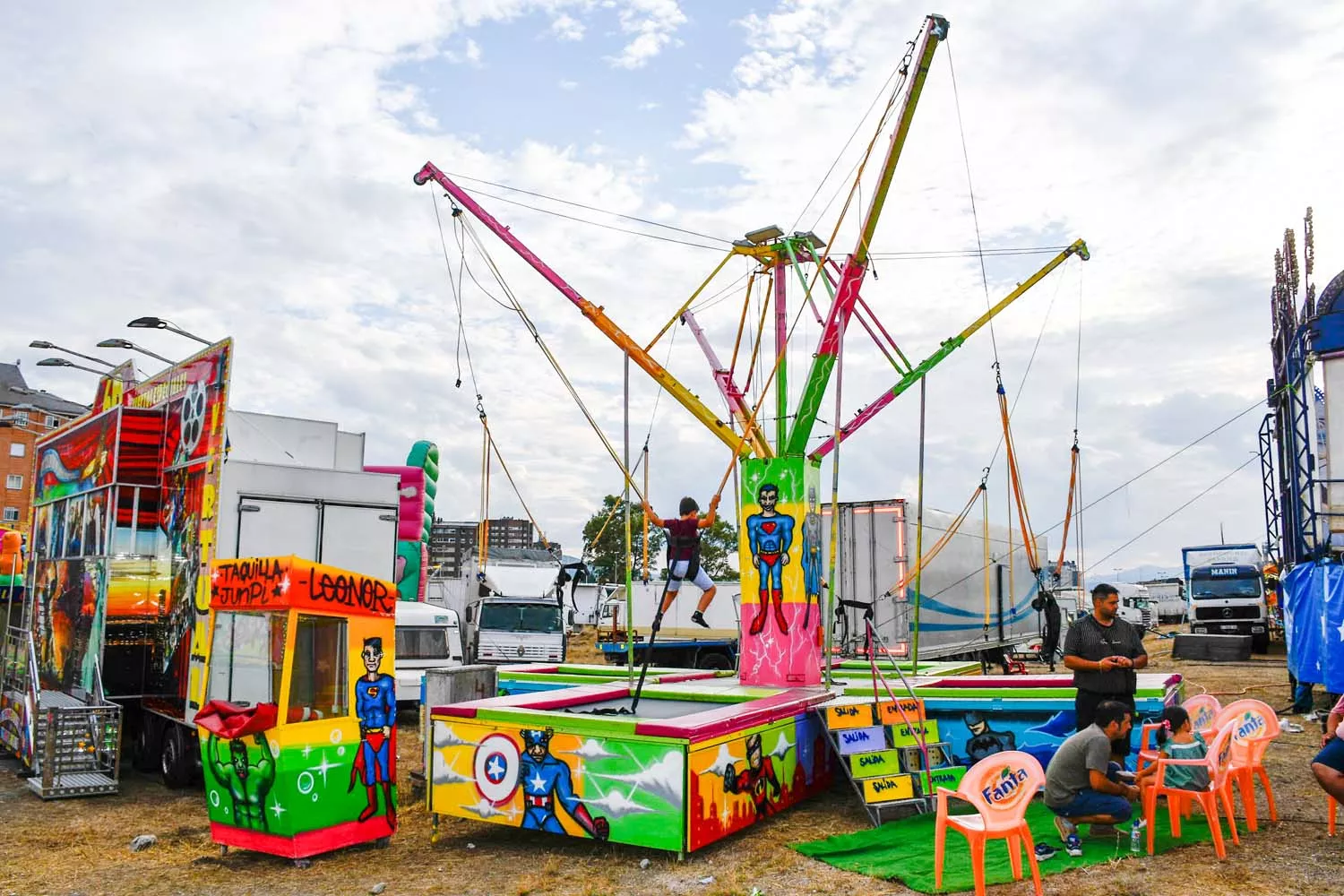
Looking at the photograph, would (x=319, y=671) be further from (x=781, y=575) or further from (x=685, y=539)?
(x=685, y=539)

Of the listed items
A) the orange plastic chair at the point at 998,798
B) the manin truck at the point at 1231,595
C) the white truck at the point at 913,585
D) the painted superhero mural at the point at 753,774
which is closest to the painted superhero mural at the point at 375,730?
the painted superhero mural at the point at 753,774

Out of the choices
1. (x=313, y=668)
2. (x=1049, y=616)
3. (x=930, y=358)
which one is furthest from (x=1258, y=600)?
(x=313, y=668)

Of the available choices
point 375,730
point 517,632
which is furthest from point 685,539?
point 517,632

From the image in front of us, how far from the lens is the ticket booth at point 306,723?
26.2 ft

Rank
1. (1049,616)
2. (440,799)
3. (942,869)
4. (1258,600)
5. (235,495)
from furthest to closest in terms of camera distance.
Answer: (1258,600) < (1049,616) < (235,495) < (440,799) < (942,869)

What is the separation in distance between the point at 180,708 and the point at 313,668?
4855 mm

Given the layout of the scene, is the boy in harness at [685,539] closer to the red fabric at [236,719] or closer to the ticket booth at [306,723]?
the ticket booth at [306,723]

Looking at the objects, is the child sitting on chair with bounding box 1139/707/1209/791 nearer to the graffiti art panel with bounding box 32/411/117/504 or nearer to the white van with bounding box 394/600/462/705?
the white van with bounding box 394/600/462/705

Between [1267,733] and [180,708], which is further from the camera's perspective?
[180,708]

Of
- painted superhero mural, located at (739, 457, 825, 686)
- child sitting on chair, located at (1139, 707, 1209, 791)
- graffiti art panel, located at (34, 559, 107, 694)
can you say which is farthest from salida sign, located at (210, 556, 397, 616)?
child sitting on chair, located at (1139, 707, 1209, 791)

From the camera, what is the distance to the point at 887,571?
63.4 feet

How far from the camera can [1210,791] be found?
7.36 meters

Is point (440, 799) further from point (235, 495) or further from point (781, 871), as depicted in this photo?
point (235, 495)

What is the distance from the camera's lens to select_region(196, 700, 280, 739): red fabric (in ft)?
26.0
